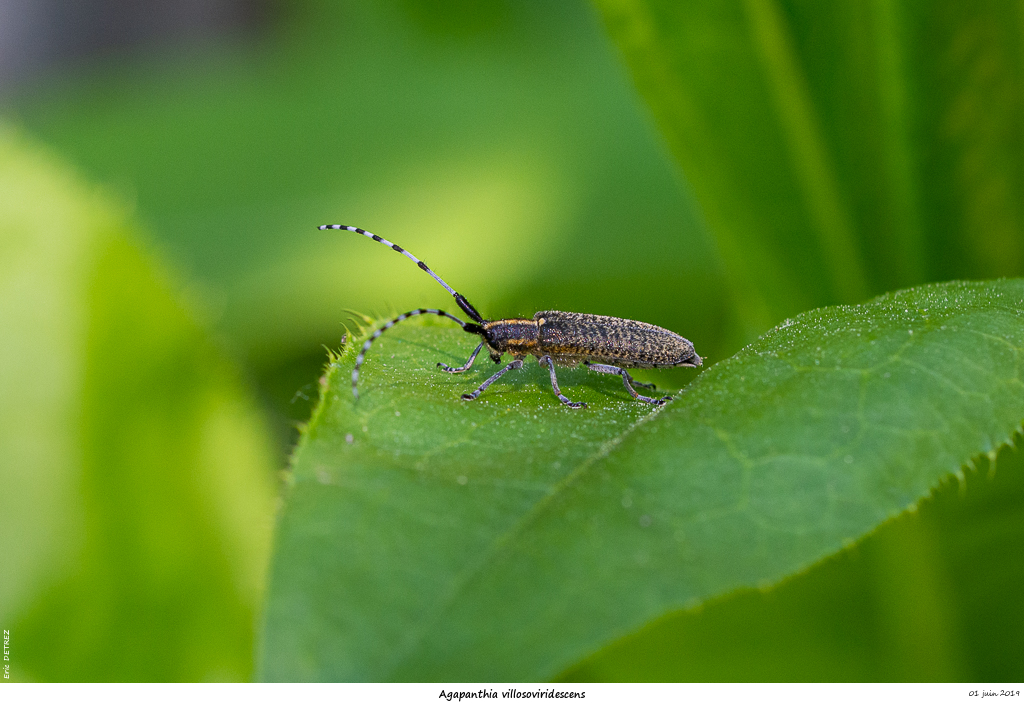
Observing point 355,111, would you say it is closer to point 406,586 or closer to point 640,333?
point 640,333

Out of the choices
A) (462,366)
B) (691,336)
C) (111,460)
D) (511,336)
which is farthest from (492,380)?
(691,336)

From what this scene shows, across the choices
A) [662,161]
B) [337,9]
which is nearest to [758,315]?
[662,161]

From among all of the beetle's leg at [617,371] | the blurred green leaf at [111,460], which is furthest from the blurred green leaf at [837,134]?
the blurred green leaf at [111,460]

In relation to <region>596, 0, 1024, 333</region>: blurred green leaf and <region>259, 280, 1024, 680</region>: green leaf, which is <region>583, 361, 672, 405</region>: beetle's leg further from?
<region>259, 280, 1024, 680</region>: green leaf

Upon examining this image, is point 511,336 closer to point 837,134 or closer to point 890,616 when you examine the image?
point 837,134

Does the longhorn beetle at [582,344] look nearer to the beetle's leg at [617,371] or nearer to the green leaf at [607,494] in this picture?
the beetle's leg at [617,371]

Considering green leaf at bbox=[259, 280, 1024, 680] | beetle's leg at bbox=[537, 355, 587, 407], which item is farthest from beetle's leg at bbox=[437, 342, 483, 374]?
green leaf at bbox=[259, 280, 1024, 680]
